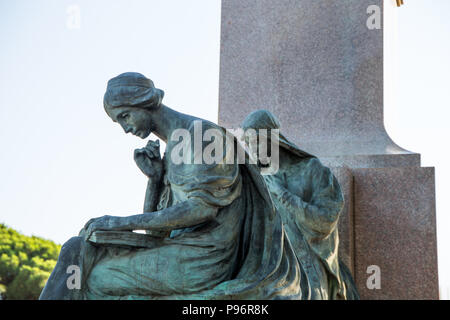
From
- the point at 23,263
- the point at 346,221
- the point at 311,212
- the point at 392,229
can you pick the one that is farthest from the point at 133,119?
the point at 23,263

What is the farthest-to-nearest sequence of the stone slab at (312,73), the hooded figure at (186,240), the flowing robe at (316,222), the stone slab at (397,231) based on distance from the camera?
1. the stone slab at (312,73)
2. the stone slab at (397,231)
3. the flowing robe at (316,222)
4. the hooded figure at (186,240)

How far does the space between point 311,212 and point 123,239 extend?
5.29 feet

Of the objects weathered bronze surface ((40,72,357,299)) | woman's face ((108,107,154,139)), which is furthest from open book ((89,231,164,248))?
woman's face ((108,107,154,139))

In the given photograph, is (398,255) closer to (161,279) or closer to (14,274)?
(161,279)

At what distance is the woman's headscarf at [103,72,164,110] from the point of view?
3854 mm

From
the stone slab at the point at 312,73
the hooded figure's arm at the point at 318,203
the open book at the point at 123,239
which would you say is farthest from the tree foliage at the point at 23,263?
the open book at the point at 123,239

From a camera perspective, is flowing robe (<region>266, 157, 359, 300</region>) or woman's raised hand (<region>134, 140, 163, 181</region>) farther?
flowing robe (<region>266, 157, 359, 300</region>)

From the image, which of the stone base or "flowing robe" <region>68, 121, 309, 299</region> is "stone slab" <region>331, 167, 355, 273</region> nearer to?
the stone base

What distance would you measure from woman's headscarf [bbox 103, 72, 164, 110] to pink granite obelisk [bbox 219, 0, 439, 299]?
6.98 ft

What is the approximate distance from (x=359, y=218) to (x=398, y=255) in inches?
17.9

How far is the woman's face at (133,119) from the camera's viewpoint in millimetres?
3895

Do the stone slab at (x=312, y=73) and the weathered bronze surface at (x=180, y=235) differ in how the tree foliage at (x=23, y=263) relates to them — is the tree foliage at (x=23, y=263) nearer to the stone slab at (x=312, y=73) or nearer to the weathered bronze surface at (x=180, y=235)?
the stone slab at (x=312, y=73)

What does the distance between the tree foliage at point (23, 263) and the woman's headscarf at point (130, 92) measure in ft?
56.7

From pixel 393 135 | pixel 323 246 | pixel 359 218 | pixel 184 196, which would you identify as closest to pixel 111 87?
pixel 184 196
